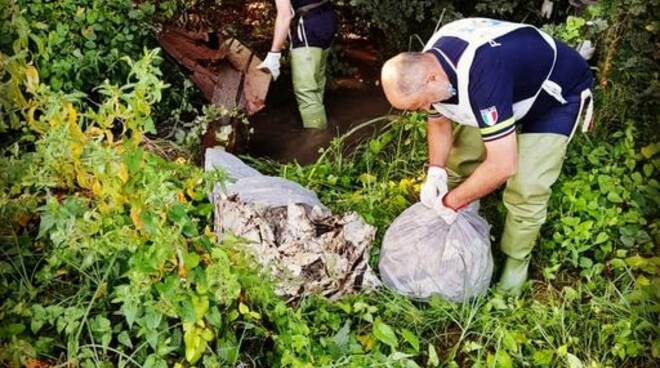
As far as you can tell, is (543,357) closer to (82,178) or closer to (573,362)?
(573,362)

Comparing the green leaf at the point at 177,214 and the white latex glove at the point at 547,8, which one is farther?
the white latex glove at the point at 547,8

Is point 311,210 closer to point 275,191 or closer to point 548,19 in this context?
point 275,191

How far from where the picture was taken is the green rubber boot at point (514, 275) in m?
3.45

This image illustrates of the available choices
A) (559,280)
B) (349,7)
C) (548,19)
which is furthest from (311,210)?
(349,7)

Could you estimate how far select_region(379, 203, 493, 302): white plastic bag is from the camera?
3.25 meters

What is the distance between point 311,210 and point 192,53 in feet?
6.10

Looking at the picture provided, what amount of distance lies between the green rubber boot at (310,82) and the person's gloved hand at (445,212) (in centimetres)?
171

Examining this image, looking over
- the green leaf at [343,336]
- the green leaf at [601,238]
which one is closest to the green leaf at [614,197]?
the green leaf at [601,238]

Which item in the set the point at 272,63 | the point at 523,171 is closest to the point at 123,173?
the point at 523,171

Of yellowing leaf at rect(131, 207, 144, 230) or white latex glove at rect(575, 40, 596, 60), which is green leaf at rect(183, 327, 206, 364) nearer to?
yellowing leaf at rect(131, 207, 144, 230)

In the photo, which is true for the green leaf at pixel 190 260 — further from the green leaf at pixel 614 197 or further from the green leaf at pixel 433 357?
the green leaf at pixel 614 197

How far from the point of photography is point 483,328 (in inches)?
123

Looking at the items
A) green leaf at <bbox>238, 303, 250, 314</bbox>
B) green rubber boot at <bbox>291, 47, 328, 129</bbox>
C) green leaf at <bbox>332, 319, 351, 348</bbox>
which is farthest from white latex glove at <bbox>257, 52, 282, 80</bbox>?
green leaf at <bbox>238, 303, 250, 314</bbox>

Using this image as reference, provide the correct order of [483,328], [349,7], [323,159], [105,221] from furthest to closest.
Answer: [349,7] → [323,159] → [483,328] → [105,221]
